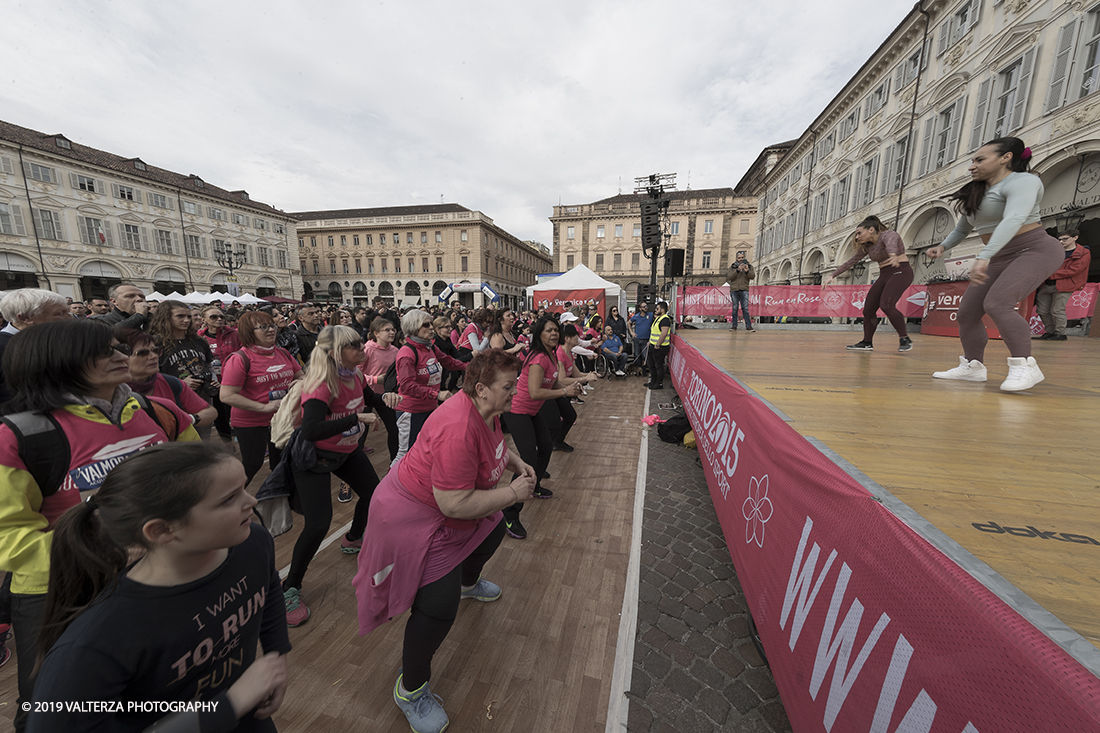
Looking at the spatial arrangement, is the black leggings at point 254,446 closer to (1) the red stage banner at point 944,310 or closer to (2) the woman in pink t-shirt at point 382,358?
(2) the woman in pink t-shirt at point 382,358

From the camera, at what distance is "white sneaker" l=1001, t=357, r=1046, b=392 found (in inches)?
113

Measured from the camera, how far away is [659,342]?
9156mm

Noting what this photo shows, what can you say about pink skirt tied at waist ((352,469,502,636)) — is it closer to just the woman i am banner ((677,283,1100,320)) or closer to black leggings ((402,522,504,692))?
black leggings ((402,522,504,692))

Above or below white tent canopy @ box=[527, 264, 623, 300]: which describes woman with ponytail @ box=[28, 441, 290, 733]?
below

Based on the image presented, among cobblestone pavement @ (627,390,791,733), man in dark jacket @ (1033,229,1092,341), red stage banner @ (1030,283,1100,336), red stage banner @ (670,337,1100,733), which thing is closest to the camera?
red stage banner @ (670,337,1100,733)

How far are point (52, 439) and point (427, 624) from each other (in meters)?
1.64

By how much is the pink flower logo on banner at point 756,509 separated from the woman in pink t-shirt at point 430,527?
1.29 meters

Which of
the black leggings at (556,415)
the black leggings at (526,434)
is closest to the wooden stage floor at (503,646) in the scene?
the black leggings at (526,434)

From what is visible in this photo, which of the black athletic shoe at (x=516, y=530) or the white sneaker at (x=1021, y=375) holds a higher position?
the white sneaker at (x=1021, y=375)

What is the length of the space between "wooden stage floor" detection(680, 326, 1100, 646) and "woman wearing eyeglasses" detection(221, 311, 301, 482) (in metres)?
4.07

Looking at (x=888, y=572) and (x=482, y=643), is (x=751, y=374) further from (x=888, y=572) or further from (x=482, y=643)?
(x=482, y=643)

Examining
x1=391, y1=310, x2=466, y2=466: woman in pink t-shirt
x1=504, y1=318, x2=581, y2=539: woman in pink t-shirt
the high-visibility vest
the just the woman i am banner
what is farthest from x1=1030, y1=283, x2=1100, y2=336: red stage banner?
x1=391, y1=310, x2=466, y2=466: woman in pink t-shirt

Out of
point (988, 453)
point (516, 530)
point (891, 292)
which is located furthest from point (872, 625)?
point (891, 292)

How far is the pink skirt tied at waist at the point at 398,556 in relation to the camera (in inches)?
72.3
